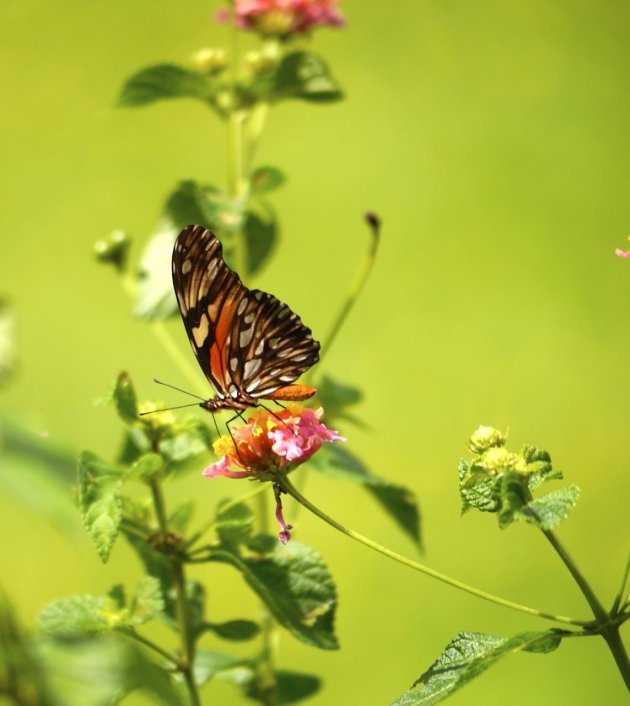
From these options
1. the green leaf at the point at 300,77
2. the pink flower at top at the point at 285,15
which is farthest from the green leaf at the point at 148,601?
the pink flower at top at the point at 285,15

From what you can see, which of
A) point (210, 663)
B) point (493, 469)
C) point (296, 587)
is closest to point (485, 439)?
point (493, 469)

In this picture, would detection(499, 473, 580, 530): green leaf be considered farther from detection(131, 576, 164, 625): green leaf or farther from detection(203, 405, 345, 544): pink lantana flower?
detection(131, 576, 164, 625): green leaf

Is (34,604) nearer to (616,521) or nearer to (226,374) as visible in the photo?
(616,521)

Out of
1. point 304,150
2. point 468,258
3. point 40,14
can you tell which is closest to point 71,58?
point 40,14

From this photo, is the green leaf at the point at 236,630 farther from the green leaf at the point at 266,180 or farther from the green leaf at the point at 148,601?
the green leaf at the point at 266,180

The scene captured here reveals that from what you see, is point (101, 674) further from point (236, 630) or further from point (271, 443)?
point (236, 630)
